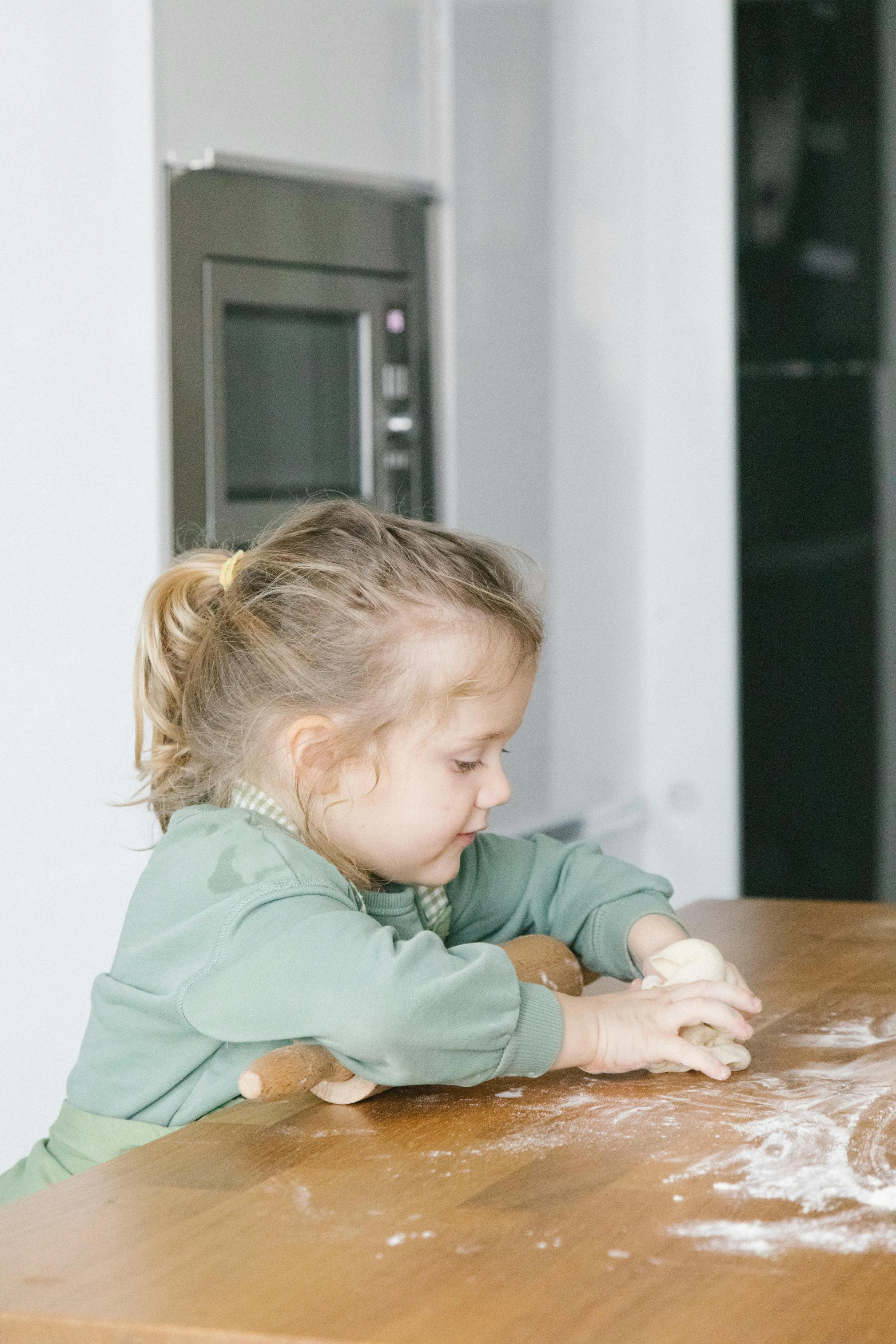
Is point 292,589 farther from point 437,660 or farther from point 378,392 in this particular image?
point 378,392

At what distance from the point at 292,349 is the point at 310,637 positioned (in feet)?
3.44

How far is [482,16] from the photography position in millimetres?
2473

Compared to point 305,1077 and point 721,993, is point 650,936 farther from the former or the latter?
point 305,1077

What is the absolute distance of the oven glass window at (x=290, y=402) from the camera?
198 cm

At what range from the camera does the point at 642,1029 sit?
3.17ft

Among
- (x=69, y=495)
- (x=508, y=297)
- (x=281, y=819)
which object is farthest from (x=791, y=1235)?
(x=508, y=297)

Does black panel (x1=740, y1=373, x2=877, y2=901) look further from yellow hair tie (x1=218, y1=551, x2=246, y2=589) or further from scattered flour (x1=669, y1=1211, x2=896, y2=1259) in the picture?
scattered flour (x1=669, y1=1211, x2=896, y2=1259)

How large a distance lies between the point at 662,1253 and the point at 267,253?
1596 mm

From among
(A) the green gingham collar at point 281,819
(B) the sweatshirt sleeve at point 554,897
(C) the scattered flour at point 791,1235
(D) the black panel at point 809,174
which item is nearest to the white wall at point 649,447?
(D) the black panel at point 809,174

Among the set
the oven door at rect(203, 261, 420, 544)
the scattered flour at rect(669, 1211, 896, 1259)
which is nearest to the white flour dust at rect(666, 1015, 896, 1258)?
the scattered flour at rect(669, 1211, 896, 1259)

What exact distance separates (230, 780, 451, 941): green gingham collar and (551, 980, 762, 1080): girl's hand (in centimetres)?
18

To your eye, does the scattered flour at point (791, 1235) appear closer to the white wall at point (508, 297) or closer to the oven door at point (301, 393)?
the oven door at point (301, 393)

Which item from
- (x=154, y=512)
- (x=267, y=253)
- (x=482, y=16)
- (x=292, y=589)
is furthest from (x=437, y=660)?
(x=482, y=16)

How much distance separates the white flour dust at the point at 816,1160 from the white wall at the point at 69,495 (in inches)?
39.7
